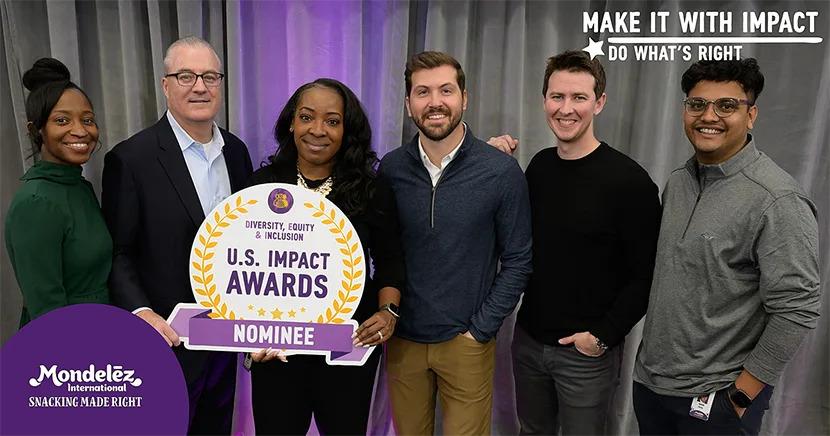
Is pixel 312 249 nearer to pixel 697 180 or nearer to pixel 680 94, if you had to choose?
pixel 697 180

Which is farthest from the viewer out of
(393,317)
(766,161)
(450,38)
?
(450,38)

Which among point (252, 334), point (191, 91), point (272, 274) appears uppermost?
point (191, 91)

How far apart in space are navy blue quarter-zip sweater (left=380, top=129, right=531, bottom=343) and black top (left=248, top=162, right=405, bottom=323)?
0.18 ft

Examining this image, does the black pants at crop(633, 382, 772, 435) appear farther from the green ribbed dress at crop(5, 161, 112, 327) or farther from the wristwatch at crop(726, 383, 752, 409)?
the green ribbed dress at crop(5, 161, 112, 327)

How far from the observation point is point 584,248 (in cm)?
168

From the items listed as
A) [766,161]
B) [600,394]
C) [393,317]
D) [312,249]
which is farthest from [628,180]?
[312,249]

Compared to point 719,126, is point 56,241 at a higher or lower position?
lower

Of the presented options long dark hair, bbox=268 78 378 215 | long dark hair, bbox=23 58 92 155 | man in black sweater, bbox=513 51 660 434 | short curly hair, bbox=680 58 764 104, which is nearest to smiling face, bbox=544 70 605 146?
man in black sweater, bbox=513 51 660 434

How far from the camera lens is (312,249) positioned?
153 centimetres

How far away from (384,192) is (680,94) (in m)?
1.33

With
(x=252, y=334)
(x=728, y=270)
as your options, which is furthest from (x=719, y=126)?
(x=252, y=334)

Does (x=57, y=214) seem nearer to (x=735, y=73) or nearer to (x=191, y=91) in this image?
(x=191, y=91)

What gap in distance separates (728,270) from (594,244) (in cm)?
34

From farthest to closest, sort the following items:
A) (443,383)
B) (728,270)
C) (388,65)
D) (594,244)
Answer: (388,65)
(443,383)
(594,244)
(728,270)
